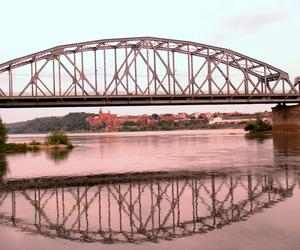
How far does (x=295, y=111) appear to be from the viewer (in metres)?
103

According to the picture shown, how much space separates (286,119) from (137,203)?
310 ft

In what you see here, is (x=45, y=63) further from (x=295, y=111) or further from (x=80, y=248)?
(x=80, y=248)

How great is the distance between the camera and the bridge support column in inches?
4023

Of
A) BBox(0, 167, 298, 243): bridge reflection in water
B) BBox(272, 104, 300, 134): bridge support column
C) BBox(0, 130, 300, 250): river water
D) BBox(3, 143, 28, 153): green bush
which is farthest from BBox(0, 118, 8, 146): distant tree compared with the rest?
BBox(272, 104, 300, 134): bridge support column

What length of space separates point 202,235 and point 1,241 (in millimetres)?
5729

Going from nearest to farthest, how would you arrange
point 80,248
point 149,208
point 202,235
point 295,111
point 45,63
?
point 80,248
point 202,235
point 149,208
point 45,63
point 295,111

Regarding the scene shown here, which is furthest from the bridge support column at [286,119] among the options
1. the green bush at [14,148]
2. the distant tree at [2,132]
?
the distant tree at [2,132]

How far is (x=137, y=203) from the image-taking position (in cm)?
1717

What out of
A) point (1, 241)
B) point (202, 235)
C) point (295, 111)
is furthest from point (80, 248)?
point (295, 111)

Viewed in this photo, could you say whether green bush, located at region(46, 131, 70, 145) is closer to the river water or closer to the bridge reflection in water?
the river water

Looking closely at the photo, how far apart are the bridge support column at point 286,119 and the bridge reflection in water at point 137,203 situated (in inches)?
3193

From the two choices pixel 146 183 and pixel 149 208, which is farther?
pixel 146 183

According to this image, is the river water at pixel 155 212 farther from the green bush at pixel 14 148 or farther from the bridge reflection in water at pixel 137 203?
the green bush at pixel 14 148

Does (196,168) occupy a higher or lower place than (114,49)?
lower
